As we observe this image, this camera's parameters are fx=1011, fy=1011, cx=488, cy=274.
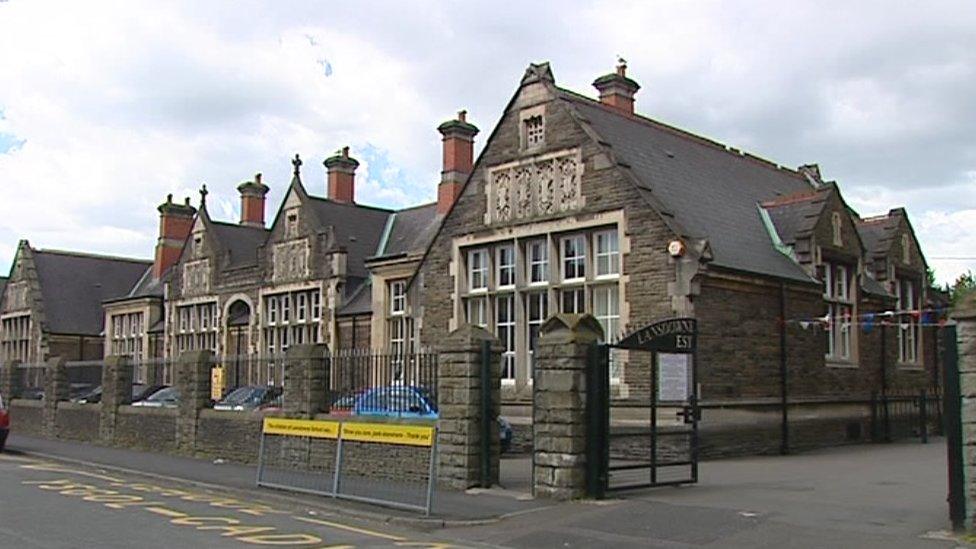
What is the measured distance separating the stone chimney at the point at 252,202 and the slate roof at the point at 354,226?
845 centimetres

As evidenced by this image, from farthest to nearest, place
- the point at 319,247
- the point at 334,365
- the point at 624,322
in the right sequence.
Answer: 1. the point at 319,247
2. the point at 624,322
3. the point at 334,365

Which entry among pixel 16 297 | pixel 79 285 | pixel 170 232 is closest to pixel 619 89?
pixel 170 232

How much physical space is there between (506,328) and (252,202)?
2495 cm

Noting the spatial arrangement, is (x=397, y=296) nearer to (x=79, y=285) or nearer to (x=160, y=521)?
(x=160, y=521)

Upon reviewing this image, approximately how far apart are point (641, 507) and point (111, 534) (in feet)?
21.6

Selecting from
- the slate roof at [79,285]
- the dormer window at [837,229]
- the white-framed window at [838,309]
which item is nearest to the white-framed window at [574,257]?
the white-framed window at [838,309]

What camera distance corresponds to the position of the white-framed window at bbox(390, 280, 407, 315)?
1241 inches

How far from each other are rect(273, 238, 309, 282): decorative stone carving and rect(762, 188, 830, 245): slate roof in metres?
16.8

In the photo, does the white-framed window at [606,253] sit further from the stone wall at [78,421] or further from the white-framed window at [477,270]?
the stone wall at [78,421]

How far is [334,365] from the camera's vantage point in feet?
63.4

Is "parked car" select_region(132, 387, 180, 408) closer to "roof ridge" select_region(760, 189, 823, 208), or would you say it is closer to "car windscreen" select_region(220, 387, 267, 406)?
"car windscreen" select_region(220, 387, 267, 406)

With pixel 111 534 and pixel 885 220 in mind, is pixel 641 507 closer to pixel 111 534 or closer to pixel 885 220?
pixel 111 534

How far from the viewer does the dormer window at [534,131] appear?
78.0 ft

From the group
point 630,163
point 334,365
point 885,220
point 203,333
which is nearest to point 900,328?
point 885,220
